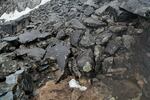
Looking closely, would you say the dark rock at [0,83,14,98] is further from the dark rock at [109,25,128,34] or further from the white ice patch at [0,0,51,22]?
the white ice patch at [0,0,51,22]

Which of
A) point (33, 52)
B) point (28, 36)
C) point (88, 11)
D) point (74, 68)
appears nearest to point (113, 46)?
point (74, 68)

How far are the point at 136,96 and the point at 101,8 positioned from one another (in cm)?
503

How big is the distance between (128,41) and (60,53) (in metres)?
2.67

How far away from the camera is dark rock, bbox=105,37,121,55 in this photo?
387 inches

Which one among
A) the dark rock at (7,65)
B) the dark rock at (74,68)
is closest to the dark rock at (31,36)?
the dark rock at (7,65)

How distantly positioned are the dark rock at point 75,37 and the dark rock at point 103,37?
0.77 metres

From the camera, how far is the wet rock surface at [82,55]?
8656mm

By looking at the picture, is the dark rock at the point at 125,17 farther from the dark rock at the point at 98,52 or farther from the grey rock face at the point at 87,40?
the dark rock at the point at 98,52

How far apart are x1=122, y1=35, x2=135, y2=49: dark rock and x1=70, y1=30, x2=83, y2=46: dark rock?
1793mm

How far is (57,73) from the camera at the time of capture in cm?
945

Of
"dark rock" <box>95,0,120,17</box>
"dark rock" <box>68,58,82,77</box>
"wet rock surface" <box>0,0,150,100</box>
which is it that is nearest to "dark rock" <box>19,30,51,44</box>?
"wet rock surface" <box>0,0,150,100</box>

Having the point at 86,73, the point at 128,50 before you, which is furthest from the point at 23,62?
the point at 128,50

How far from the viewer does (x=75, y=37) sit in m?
10.6

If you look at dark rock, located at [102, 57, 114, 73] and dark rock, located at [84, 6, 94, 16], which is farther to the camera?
dark rock, located at [84, 6, 94, 16]
